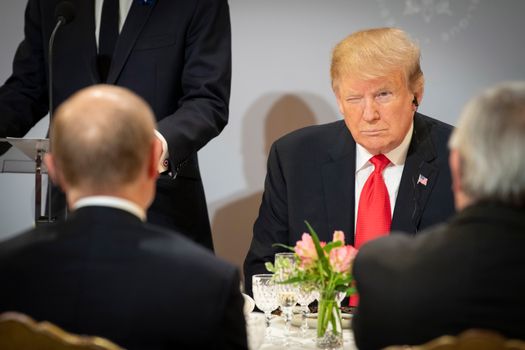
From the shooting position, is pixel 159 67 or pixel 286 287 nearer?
pixel 286 287

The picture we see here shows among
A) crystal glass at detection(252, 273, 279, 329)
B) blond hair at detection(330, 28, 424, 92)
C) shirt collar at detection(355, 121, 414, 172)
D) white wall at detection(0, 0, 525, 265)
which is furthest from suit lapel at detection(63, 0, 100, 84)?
white wall at detection(0, 0, 525, 265)

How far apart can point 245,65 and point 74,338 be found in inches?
136

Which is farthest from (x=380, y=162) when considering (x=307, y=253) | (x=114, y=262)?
(x=114, y=262)

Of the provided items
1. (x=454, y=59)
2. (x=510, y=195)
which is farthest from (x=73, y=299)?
(x=454, y=59)

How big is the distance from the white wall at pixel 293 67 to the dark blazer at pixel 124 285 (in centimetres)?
311

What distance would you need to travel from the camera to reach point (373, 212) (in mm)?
3322

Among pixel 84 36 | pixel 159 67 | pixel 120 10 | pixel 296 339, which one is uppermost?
pixel 120 10

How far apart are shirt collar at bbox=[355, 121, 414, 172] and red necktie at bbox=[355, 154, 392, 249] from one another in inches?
4.3

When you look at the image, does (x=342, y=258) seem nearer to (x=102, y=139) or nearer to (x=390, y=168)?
(x=102, y=139)

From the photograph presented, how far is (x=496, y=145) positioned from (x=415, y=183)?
1760mm

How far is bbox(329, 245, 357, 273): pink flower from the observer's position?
2.39m

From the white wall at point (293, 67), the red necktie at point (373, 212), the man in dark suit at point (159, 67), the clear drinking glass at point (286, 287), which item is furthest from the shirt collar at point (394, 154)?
the white wall at point (293, 67)

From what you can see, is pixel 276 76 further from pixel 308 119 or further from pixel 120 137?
pixel 120 137

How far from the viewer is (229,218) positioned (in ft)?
15.9
